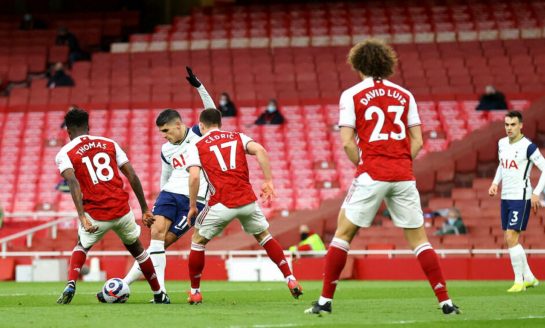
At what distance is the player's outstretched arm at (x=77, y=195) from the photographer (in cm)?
1142

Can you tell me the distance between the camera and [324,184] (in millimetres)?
26297

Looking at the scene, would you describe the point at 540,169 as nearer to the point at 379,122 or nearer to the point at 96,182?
the point at 379,122

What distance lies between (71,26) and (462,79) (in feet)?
43.0

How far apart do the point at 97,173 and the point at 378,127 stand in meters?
3.50

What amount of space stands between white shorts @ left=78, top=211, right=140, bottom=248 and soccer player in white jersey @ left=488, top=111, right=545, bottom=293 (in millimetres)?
4899

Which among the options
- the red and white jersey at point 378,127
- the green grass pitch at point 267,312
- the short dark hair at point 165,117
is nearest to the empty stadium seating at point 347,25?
the green grass pitch at point 267,312

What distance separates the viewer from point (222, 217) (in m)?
11.4

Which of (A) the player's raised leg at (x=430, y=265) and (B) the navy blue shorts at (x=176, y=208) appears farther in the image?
(B) the navy blue shorts at (x=176, y=208)

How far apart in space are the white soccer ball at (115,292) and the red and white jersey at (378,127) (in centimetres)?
369

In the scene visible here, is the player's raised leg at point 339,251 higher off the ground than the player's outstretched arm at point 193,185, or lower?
lower

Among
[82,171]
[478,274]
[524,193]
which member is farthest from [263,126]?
[82,171]

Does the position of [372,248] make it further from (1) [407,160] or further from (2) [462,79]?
(1) [407,160]

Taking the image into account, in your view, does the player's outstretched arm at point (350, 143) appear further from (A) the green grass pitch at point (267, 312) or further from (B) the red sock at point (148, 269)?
(B) the red sock at point (148, 269)

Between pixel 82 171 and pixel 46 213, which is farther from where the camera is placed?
pixel 46 213
